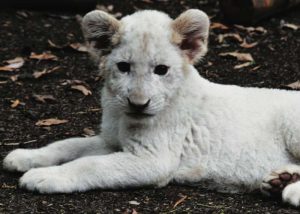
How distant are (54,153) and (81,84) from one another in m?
2.60

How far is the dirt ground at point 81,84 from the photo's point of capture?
19.0ft

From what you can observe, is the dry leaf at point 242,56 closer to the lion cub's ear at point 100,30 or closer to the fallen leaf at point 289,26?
the fallen leaf at point 289,26

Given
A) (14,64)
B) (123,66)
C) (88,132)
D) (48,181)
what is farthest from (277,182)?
(14,64)

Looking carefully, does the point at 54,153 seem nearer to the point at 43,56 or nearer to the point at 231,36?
the point at 43,56

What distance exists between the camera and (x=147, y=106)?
5816 millimetres

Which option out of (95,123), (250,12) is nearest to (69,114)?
(95,123)

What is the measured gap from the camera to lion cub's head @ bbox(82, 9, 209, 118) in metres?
5.86

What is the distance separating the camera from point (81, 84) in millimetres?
9117

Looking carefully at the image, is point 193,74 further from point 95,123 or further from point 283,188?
point 95,123

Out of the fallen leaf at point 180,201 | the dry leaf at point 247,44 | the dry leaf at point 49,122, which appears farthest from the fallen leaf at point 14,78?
the fallen leaf at point 180,201

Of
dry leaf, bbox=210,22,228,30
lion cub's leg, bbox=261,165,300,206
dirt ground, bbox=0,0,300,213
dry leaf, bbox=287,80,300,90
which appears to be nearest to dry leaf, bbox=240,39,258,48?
dirt ground, bbox=0,0,300,213

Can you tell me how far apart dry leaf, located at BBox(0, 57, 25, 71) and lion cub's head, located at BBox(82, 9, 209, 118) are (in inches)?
140

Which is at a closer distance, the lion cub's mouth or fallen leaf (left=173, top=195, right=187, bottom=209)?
fallen leaf (left=173, top=195, right=187, bottom=209)

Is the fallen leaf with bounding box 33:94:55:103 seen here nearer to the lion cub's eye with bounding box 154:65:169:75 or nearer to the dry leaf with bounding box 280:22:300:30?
the lion cub's eye with bounding box 154:65:169:75
